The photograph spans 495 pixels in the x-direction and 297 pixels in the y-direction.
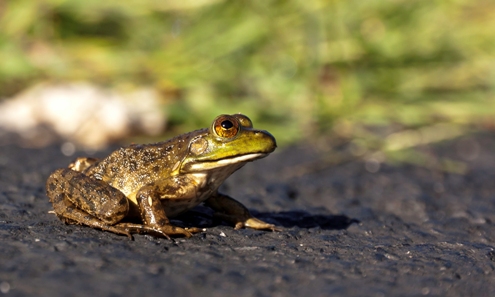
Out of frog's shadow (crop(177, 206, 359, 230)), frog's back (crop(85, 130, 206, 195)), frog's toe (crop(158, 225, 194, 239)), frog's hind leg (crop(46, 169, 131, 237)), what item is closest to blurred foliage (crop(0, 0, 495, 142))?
frog's shadow (crop(177, 206, 359, 230))

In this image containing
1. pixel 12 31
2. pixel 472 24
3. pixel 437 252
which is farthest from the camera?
pixel 472 24

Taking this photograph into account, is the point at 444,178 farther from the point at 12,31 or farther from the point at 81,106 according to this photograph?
the point at 12,31

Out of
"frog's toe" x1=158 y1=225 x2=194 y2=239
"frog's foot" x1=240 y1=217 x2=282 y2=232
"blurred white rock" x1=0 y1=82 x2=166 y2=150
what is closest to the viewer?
"frog's toe" x1=158 y1=225 x2=194 y2=239

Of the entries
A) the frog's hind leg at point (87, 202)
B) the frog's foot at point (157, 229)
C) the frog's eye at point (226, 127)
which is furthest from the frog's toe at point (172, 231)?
the frog's eye at point (226, 127)

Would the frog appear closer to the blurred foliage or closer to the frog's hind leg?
the frog's hind leg

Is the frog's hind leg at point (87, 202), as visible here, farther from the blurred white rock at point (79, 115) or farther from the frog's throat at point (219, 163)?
the blurred white rock at point (79, 115)

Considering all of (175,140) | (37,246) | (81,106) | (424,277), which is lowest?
(424,277)

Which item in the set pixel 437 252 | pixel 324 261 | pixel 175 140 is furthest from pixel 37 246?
pixel 437 252
